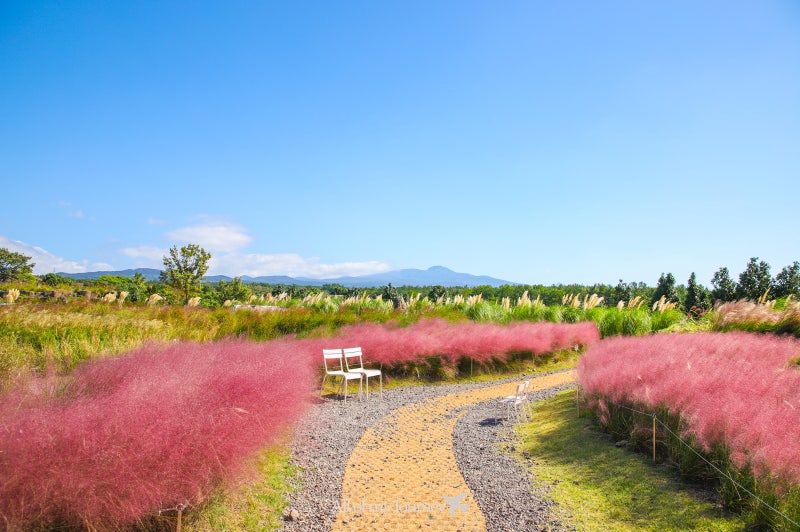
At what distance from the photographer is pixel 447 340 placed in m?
12.3

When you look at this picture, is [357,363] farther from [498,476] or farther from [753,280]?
[753,280]

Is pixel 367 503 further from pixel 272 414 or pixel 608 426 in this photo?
pixel 608 426

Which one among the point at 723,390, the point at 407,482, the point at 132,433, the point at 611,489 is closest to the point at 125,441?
the point at 132,433

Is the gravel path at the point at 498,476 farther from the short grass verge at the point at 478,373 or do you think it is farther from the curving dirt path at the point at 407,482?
the short grass verge at the point at 478,373

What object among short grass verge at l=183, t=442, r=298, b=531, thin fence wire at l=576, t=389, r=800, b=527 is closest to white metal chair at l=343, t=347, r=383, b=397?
short grass verge at l=183, t=442, r=298, b=531

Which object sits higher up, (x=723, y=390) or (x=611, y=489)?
(x=723, y=390)

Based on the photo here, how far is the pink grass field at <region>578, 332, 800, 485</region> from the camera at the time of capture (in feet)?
13.1

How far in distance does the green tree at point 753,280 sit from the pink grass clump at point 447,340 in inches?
419

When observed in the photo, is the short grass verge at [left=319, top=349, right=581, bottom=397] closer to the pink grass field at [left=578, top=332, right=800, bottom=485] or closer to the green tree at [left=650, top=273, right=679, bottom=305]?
the pink grass field at [left=578, top=332, right=800, bottom=485]

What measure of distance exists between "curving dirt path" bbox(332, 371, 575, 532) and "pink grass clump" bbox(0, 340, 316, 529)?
1.19 metres

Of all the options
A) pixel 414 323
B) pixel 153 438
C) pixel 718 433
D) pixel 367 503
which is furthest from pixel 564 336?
pixel 153 438

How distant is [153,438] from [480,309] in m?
15.0

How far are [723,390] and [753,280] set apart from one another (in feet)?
65.2

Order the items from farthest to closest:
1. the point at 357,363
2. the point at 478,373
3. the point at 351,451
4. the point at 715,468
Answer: the point at 478,373 < the point at 357,363 < the point at 351,451 < the point at 715,468
